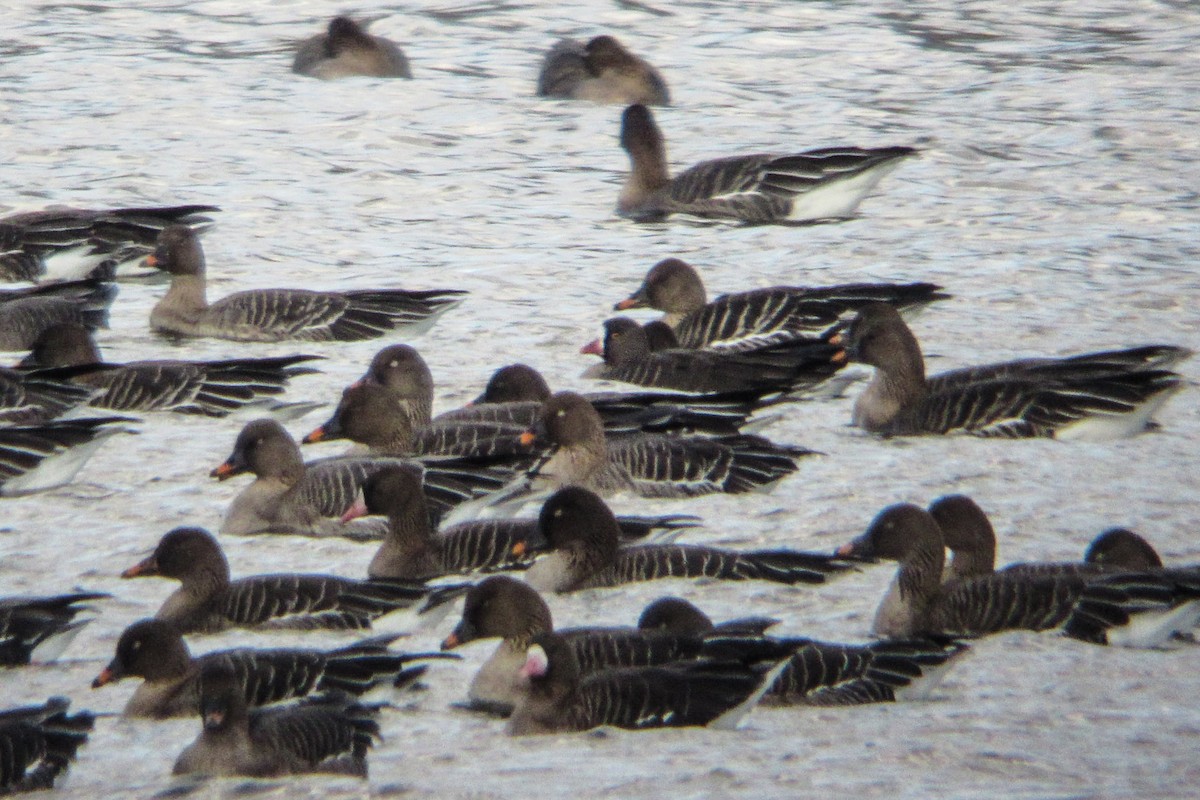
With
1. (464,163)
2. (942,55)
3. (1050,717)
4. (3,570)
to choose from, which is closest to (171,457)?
(3,570)

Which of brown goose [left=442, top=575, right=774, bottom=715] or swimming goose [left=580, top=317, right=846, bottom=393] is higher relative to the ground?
brown goose [left=442, top=575, right=774, bottom=715]

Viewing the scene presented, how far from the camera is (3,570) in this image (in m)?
8.11

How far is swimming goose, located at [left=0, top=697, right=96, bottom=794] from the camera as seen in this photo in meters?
5.71

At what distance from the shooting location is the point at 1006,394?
9.97m

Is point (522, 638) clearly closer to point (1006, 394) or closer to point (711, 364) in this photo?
point (1006, 394)

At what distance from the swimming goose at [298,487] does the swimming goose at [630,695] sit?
2428mm

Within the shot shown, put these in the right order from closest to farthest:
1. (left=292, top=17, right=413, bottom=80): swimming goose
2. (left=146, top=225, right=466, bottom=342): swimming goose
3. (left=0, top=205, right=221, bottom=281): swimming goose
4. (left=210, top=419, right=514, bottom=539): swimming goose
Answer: (left=210, top=419, right=514, bottom=539): swimming goose, (left=146, top=225, right=466, bottom=342): swimming goose, (left=0, top=205, right=221, bottom=281): swimming goose, (left=292, top=17, right=413, bottom=80): swimming goose

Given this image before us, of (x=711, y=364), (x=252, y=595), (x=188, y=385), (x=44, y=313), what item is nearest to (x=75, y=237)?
(x=44, y=313)

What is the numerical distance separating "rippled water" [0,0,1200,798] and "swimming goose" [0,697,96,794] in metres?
0.17

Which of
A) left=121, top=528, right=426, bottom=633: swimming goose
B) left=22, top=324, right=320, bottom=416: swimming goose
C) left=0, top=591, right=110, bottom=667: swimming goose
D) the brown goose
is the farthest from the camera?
left=22, top=324, right=320, bottom=416: swimming goose

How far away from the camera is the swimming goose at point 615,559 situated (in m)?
7.83

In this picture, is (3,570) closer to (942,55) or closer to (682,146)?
(682,146)

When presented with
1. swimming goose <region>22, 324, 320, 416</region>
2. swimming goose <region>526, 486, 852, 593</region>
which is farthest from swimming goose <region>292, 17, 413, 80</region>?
swimming goose <region>526, 486, 852, 593</region>

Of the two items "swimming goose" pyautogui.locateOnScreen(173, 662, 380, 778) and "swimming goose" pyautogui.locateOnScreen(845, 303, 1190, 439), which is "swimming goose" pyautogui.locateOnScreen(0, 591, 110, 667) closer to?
"swimming goose" pyautogui.locateOnScreen(173, 662, 380, 778)
